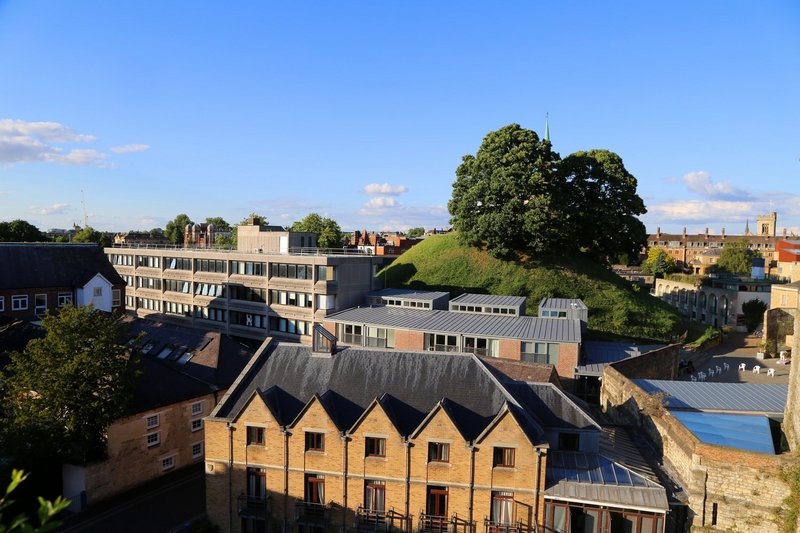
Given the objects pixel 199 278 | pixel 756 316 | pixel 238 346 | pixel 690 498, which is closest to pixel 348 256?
pixel 238 346

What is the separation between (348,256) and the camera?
51.9 metres

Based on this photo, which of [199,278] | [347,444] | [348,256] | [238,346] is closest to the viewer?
[347,444]

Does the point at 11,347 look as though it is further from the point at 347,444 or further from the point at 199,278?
the point at 347,444

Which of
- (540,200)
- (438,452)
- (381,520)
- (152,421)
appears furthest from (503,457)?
(540,200)

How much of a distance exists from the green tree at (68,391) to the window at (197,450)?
6.30 m

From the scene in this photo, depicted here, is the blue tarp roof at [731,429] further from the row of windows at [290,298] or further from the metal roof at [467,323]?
the row of windows at [290,298]

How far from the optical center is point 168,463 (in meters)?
31.6

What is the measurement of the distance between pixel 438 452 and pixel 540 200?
43424 millimetres

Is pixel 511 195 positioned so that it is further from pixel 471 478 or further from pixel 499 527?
pixel 499 527

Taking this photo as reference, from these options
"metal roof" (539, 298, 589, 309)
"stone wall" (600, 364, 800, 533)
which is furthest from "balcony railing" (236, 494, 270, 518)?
"metal roof" (539, 298, 589, 309)

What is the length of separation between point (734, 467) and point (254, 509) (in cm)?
2234

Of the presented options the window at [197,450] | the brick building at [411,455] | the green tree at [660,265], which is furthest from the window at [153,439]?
the green tree at [660,265]

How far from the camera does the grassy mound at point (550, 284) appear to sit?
58.7 metres

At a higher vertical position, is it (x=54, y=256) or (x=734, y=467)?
(x=54, y=256)
